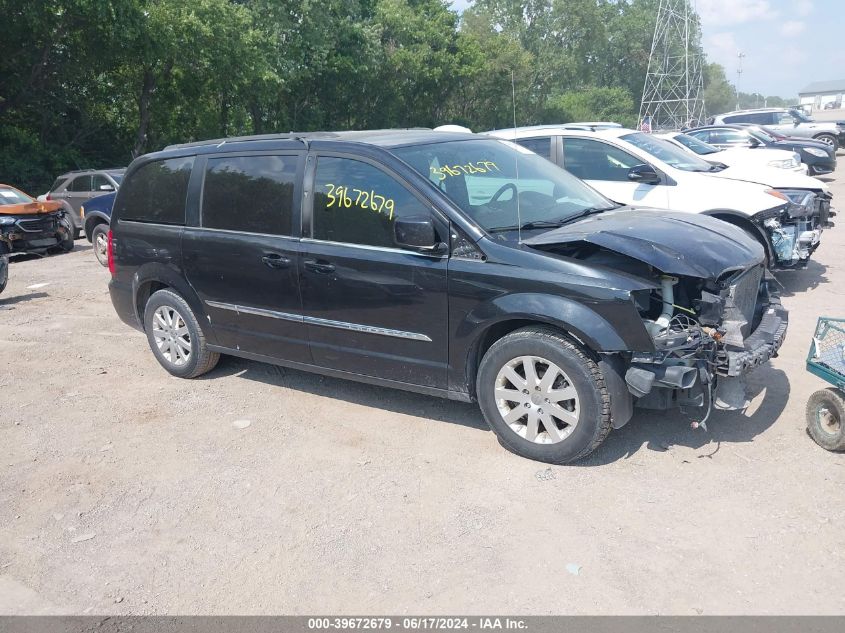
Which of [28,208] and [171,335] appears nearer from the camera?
[171,335]

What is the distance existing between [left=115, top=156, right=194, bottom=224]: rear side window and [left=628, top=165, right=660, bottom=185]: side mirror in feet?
15.2

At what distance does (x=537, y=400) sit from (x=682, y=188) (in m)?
4.70

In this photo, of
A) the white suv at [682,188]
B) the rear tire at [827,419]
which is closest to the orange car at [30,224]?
the white suv at [682,188]

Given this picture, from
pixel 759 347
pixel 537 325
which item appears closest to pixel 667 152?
pixel 759 347

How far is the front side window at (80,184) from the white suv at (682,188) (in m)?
10.8

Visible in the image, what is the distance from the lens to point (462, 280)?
458 centimetres

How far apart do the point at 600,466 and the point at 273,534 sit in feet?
6.26

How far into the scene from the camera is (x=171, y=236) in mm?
6086

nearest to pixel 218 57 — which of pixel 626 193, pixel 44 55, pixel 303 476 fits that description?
pixel 44 55

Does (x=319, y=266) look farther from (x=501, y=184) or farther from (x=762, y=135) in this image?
(x=762, y=135)

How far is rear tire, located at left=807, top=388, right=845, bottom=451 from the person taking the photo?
14.4 feet

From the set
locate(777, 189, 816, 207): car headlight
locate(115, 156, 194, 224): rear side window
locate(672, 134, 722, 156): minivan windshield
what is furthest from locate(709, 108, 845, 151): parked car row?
locate(115, 156, 194, 224): rear side window

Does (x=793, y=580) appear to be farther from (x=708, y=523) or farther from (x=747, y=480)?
(x=747, y=480)

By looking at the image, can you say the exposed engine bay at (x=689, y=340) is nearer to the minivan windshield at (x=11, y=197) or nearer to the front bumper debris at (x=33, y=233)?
the front bumper debris at (x=33, y=233)
